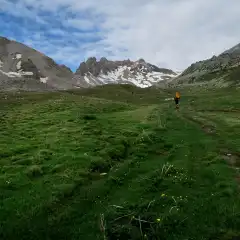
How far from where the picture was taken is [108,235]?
15.4 m

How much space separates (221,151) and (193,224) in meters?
15.5

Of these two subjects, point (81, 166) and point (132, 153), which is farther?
point (132, 153)

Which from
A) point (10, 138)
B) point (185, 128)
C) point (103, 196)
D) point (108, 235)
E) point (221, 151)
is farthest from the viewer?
point (185, 128)

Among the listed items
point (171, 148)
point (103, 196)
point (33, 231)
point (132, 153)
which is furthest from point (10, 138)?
point (33, 231)

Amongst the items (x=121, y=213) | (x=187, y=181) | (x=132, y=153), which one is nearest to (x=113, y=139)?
(x=132, y=153)

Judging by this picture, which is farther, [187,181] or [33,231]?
[187,181]

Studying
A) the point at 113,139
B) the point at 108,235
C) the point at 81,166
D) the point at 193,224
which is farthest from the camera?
the point at 113,139

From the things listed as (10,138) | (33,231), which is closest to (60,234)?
(33,231)

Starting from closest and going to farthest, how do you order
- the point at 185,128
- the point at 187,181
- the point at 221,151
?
the point at 187,181 < the point at 221,151 < the point at 185,128

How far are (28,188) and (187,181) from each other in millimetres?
10054

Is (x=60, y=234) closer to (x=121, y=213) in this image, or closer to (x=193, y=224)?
(x=121, y=213)

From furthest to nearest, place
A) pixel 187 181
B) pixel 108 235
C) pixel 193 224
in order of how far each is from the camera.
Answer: pixel 187 181 < pixel 193 224 < pixel 108 235

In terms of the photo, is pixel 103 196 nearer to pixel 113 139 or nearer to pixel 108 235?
pixel 108 235

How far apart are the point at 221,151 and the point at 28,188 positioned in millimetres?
17763
